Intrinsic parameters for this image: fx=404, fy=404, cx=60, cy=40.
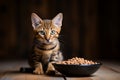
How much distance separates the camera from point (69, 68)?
2812mm

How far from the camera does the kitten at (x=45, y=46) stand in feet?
10.1

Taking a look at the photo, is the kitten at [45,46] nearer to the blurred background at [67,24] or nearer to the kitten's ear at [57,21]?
the kitten's ear at [57,21]

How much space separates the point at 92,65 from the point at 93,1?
2793 millimetres

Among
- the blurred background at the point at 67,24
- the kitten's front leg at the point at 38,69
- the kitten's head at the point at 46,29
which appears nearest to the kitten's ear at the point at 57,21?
the kitten's head at the point at 46,29

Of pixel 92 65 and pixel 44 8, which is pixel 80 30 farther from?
pixel 92 65

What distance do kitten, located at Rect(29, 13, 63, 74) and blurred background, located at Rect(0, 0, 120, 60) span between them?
2255mm

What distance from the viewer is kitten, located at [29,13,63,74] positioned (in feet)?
10.1

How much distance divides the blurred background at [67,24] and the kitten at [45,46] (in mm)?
2255

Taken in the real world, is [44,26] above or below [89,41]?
above

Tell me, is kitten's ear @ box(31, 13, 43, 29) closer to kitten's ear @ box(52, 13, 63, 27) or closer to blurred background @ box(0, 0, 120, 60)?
kitten's ear @ box(52, 13, 63, 27)

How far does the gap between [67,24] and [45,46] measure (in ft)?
7.77

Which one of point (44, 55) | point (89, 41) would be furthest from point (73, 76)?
point (89, 41)

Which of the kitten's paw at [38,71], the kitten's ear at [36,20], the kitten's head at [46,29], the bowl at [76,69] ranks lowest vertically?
the kitten's paw at [38,71]

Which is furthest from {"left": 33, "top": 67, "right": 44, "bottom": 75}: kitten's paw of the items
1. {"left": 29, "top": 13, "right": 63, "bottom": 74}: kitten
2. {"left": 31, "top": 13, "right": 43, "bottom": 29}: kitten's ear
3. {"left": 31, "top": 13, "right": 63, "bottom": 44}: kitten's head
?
{"left": 31, "top": 13, "right": 43, "bottom": 29}: kitten's ear
